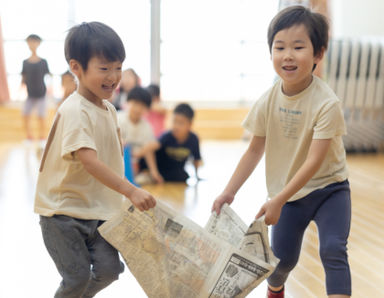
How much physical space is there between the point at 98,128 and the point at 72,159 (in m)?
0.11

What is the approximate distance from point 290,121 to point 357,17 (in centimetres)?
474

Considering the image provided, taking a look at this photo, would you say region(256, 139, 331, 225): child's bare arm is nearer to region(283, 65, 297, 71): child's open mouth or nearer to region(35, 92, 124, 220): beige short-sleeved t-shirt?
region(283, 65, 297, 71): child's open mouth

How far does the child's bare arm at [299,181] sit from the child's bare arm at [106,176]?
34 cm

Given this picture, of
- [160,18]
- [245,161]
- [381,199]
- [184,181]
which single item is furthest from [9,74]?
[245,161]

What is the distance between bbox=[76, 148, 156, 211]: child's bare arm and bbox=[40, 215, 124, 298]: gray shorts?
0.54 feet

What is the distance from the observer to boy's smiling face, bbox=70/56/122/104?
4.19 ft

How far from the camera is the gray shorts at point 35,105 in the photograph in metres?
4.99

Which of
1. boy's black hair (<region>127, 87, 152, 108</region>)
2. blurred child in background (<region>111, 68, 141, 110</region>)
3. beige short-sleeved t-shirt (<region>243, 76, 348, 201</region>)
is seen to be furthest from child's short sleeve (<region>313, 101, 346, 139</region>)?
blurred child in background (<region>111, 68, 141, 110</region>)

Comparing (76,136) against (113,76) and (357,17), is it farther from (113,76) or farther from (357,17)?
(357,17)

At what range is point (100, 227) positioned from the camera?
1.31 m

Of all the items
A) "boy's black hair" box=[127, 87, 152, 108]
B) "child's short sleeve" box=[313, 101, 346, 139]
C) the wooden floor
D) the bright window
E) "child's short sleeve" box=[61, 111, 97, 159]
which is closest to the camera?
"child's short sleeve" box=[61, 111, 97, 159]

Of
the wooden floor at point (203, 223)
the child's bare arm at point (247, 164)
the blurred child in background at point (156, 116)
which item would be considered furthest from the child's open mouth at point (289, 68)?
the blurred child in background at point (156, 116)

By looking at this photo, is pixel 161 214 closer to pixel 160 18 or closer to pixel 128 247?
pixel 128 247

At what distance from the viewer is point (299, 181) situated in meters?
1.32
